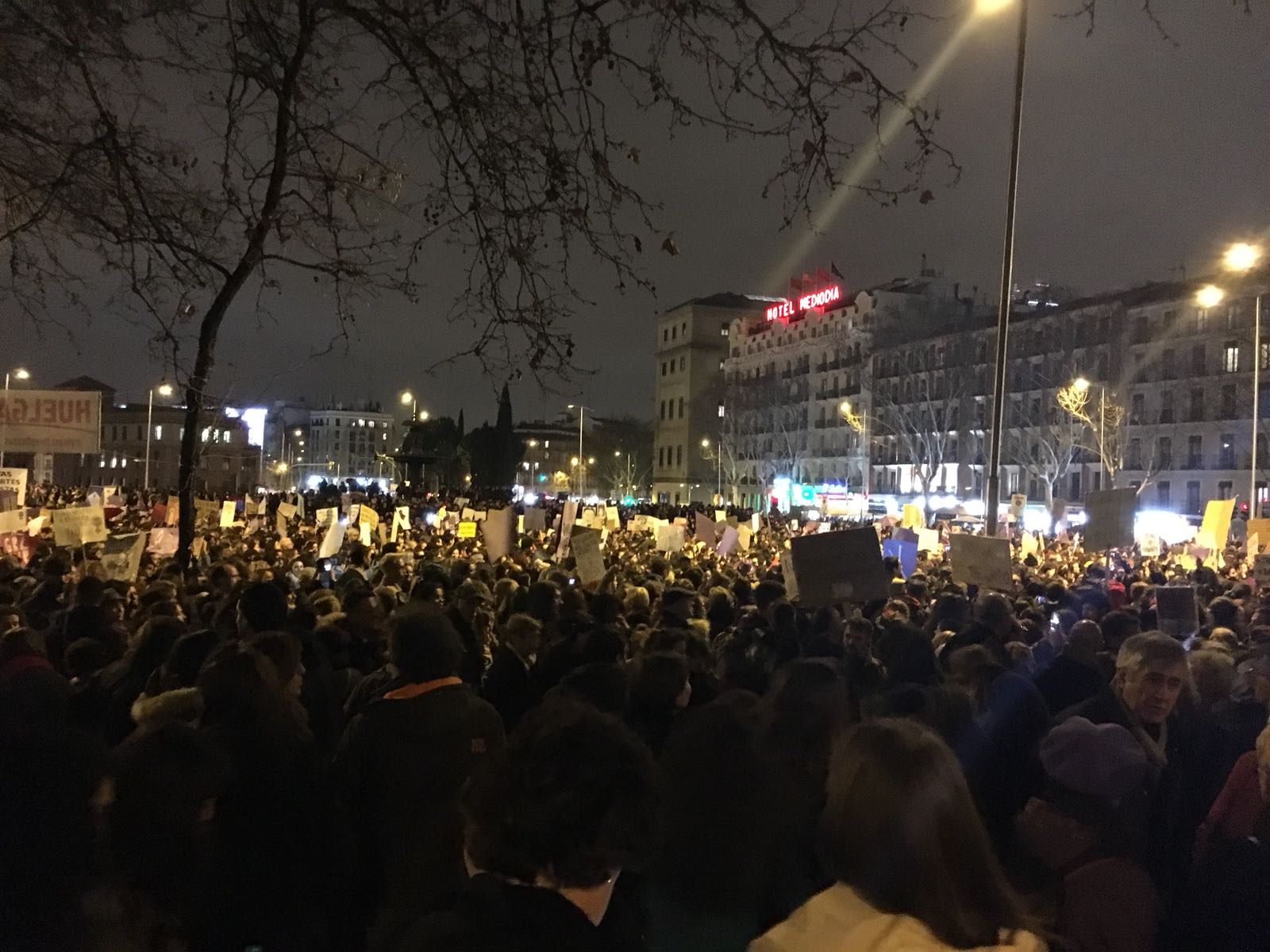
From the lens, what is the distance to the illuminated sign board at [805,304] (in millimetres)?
88188

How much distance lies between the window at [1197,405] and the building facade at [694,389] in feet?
160

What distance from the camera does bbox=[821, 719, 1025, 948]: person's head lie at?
2.04 meters

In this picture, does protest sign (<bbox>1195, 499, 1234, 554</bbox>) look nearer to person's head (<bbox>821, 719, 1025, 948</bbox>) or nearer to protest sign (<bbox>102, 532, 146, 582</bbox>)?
protest sign (<bbox>102, 532, 146, 582</bbox>)

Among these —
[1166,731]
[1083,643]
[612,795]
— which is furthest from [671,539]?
[612,795]

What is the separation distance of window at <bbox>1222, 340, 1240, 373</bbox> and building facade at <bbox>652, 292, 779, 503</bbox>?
167 ft

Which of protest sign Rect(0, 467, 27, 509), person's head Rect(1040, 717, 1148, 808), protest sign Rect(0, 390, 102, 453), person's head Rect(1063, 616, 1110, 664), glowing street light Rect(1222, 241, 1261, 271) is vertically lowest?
person's head Rect(1063, 616, 1110, 664)

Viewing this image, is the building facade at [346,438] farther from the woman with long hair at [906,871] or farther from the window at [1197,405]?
the woman with long hair at [906,871]

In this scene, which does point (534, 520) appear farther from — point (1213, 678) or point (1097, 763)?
point (1097, 763)

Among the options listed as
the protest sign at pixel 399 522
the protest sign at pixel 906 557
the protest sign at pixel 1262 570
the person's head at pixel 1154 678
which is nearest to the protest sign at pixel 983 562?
the protest sign at pixel 1262 570

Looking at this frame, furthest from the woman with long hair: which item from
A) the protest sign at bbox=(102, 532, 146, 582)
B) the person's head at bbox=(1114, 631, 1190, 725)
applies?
the protest sign at bbox=(102, 532, 146, 582)

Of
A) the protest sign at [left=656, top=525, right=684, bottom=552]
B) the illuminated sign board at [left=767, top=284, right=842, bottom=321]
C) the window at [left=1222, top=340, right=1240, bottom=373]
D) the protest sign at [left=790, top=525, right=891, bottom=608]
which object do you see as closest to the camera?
the protest sign at [left=790, top=525, right=891, bottom=608]

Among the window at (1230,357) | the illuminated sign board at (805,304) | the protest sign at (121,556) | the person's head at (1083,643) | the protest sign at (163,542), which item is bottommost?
the protest sign at (163,542)

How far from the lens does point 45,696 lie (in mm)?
3824

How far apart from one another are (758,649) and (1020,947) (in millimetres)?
4609
